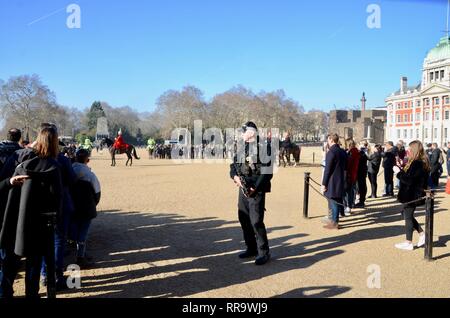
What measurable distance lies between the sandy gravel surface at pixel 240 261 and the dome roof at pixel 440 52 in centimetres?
8964

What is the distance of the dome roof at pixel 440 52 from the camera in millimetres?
86125

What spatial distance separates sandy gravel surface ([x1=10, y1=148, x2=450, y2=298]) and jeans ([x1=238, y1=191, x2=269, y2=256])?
0.31 metres

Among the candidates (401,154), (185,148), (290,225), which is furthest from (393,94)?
(290,225)

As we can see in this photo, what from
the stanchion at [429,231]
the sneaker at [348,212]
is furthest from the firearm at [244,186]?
the sneaker at [348,212]

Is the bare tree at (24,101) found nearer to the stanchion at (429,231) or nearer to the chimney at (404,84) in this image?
the stanchion at (429,231)

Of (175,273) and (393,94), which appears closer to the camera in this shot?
(175,273)

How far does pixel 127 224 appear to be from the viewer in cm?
837

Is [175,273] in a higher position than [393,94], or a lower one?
lower

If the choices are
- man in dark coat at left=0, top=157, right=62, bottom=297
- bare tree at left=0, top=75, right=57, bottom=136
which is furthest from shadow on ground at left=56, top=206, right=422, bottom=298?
bare tree at left=0, top=75, right=57, bottom=136

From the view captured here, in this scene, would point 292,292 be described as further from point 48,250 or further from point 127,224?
point 127,224

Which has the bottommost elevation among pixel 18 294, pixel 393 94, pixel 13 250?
pixel 18 294
